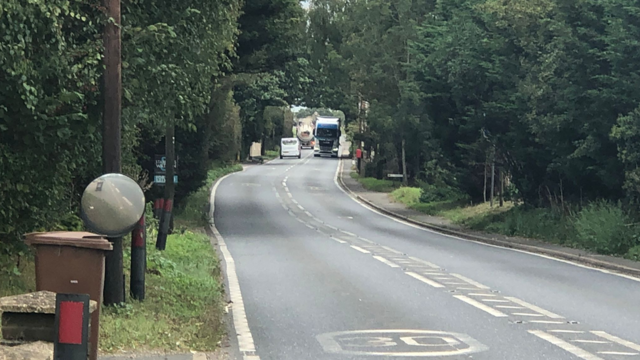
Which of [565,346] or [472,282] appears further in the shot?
[472,282]

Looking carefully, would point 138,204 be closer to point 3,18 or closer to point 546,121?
point 3,18

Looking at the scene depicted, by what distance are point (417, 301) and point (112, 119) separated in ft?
16.4

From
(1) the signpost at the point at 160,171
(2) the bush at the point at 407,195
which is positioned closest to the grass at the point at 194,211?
(1) the signpost at the point at 160,171

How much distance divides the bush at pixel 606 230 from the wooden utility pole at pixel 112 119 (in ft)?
44.4

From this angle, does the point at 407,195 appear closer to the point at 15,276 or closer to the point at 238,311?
the point at 238,311

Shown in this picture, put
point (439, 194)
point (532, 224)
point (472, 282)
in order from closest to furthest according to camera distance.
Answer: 1. point (472, 282)
2. point (532, 224)
3. point (439, 194)

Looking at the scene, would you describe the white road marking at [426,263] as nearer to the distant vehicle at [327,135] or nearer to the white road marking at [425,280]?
the white road marking at [425,280]

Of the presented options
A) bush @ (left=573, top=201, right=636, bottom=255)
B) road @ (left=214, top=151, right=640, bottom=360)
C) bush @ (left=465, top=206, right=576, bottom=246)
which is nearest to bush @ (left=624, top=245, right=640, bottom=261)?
bush @ (left=573, top=201, right=636, bottom=255)

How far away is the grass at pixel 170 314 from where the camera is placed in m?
8.54

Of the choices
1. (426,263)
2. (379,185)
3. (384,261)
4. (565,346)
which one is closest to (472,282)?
(426,263)

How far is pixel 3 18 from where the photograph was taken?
869 centimetres

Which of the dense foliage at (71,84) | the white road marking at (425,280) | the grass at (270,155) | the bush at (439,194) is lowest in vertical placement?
the grass at (270,155)

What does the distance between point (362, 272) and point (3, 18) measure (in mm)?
8987

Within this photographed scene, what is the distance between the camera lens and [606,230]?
2041 centimetres
